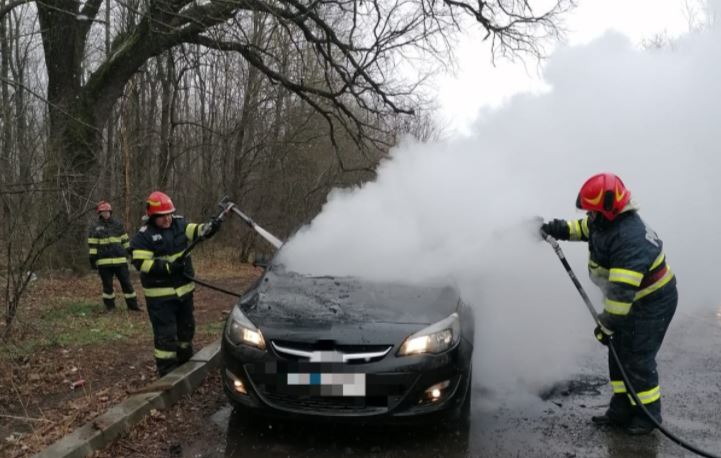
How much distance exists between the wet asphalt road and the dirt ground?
1.48ft

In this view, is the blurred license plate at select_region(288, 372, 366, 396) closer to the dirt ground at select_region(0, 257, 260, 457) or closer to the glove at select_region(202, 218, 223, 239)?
the dirt ground at select_region(0, 257, 260, 457)

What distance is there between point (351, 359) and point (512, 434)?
147cm

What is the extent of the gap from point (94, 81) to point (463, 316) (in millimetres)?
12580

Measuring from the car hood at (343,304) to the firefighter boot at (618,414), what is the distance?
1.47 m

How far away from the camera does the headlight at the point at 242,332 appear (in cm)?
394

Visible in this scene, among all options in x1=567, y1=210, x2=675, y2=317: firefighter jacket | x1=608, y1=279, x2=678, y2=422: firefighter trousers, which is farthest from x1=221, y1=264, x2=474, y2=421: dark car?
x1=608, y1=279, x2=678, y2=422: firefighter trousers

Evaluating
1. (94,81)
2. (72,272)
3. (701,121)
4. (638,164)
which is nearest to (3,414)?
(638,164)

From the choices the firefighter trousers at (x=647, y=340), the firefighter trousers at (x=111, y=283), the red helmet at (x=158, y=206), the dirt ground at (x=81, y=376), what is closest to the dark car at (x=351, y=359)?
the dirt ground at (x=81, y=376)

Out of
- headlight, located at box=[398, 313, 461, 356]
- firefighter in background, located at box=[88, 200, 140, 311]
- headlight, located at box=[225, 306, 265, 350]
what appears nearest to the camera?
headlight, located at box=[398, 313, 461, 356]

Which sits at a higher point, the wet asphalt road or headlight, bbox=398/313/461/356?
headlight, bbox=398/313/461/356

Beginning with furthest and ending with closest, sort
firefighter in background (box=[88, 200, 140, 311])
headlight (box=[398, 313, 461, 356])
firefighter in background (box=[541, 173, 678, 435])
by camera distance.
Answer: firefighter in background (box=[88, 200, 140, 311]) < firefighter in background (box=[541, 173, 678, 435]) < headlight (box=[398, 313, 461, 356])

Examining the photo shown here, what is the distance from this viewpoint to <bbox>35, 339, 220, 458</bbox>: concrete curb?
366 centimetres

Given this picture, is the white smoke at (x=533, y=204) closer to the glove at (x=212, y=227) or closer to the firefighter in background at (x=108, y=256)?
the glove at (x=212, y=227)

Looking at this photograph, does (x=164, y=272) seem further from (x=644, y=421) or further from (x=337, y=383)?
(x=644, y=421)
